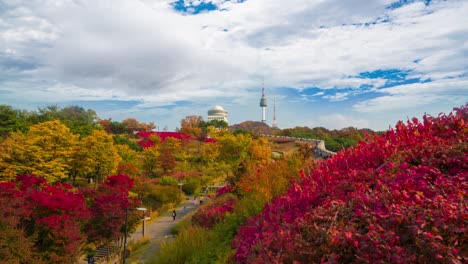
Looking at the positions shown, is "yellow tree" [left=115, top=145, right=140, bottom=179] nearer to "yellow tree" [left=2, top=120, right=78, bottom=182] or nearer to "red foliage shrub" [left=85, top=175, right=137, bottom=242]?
"yellow tree" [left=2, top=120, right=78, bottom=182]

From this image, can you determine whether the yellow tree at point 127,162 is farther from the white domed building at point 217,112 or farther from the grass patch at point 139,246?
the white domed building at point 217,112

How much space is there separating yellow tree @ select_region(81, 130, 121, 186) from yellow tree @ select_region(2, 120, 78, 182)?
1.62 metres

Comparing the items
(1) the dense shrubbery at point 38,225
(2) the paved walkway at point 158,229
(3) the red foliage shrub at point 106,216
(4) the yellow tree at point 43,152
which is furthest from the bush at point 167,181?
(1) the dense shrubbery at point 38,225

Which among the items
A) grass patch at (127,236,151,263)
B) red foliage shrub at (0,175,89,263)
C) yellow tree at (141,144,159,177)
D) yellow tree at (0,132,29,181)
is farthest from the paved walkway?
yellow tree at (141,144,159,177)

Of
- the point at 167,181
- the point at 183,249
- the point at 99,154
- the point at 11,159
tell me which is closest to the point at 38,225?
the point at 183,249

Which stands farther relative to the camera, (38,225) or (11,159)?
(11,159)

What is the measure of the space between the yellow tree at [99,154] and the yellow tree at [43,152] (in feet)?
5.31

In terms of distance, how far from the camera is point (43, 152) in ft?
71.1

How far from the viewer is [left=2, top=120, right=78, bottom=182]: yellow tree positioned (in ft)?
69.1

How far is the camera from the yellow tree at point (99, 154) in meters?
25.2

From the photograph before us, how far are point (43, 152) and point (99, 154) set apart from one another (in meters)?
4.39

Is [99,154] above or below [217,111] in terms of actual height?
below

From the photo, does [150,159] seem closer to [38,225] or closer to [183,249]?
[38,225]

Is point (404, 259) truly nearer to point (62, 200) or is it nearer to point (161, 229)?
point (62, 200)
